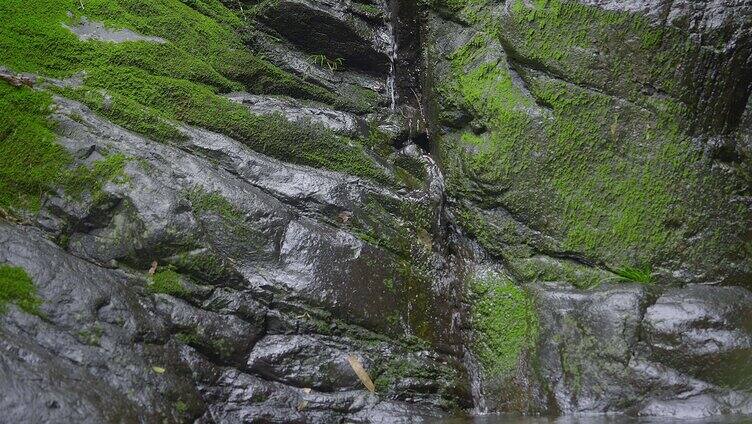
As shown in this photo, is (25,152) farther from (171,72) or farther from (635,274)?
(635,274)

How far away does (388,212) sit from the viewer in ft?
16.2

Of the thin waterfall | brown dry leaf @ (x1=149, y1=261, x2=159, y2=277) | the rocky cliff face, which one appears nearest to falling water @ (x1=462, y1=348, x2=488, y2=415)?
the rocky cliff face

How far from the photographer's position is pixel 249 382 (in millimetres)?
3748

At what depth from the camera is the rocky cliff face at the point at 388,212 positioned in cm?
378

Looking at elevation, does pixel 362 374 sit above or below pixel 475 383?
below

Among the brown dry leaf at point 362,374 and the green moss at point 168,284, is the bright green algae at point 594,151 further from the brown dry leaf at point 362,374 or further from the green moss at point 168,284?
the green moss at point 168,284

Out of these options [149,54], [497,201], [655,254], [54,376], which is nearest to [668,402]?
[655,254]

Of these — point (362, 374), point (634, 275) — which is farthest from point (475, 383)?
point (634, 275)

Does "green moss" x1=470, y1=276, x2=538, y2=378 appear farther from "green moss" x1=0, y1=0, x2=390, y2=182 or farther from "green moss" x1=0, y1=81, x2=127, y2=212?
"green moss" x1=0, y1=81, x2=127, y2=212

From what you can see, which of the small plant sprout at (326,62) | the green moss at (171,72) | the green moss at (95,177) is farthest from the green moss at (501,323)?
the green moss at (95,177)

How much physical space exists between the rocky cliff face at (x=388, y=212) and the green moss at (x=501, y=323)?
0.7 inches

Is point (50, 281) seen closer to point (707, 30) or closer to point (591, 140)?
point (591, 140)

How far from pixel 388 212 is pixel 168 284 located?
1.90 m

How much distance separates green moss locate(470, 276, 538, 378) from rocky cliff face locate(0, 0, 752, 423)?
19 mm
